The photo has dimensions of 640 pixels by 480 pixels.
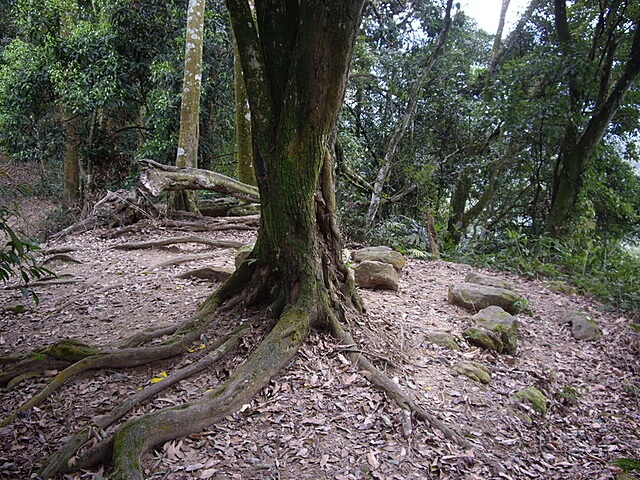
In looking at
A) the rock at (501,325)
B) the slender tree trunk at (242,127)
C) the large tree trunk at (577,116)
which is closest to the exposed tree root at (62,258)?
the slender tree trunk at (242,127)

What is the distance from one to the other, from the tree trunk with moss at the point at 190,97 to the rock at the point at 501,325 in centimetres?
602

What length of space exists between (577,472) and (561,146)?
8.91 metres

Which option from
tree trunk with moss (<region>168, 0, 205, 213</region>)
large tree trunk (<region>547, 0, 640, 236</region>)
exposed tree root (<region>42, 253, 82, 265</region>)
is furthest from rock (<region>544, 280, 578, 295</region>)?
exposed tree root (<region>42, 253, 82, 265</region>)

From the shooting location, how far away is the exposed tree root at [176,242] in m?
6.88

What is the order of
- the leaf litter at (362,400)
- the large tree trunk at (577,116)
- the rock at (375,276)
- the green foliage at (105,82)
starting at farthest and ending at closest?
the green foliage at (105,82), the large tree trunk at (577,116), the rock at (375,276), the leaf litter at (362,400)

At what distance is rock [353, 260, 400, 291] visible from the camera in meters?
5.56

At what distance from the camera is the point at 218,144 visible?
1252cm

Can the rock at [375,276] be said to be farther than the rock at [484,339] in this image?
Yes

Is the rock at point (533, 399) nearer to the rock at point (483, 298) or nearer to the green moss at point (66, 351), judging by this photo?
the rock at point (483, 298)

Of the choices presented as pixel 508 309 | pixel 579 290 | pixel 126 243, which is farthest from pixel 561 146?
pixel 126 243

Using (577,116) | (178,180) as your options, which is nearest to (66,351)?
(178,180)

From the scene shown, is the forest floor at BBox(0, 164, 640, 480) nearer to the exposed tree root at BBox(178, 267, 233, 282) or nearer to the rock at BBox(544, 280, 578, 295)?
the exposed tree root at BBox(178, 267, 233, 282)

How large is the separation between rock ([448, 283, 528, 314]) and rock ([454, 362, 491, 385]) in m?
1.34

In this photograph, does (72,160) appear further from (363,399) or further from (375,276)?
(363,399)
